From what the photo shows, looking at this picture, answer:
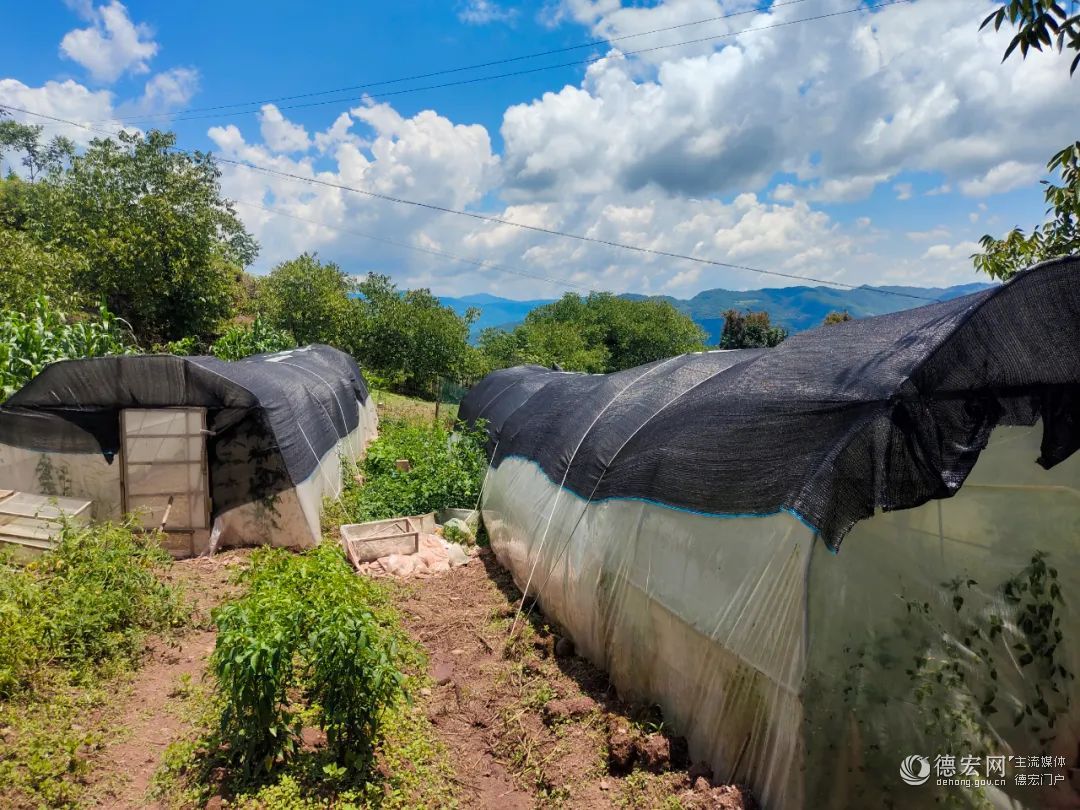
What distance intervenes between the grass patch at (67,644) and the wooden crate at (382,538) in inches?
80.0

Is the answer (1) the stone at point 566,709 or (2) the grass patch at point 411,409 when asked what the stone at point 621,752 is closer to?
(1) the stone at point 566,709

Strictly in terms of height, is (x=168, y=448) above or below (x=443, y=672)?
above

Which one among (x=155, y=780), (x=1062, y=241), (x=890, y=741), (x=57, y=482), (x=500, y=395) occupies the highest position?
(x=1062, y=241)

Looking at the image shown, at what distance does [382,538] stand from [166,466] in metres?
2.84

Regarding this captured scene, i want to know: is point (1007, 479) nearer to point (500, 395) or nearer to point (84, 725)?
point (84, 725)

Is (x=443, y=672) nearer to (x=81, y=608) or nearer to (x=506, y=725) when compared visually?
(x=506, y=725)

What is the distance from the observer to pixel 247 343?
60.1ft

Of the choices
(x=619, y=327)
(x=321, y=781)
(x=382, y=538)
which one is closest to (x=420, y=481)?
(x=382, y=538)

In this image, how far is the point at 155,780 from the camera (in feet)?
11.8

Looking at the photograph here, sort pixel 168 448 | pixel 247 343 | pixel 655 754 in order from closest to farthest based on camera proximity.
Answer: pixel 655 754 → pixel 168 448 → pixel 247 343

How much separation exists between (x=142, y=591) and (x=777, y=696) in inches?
214

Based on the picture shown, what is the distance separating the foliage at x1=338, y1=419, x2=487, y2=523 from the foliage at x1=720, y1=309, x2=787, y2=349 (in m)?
44.5

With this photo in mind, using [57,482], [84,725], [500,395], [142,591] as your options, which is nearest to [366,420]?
[500,395]

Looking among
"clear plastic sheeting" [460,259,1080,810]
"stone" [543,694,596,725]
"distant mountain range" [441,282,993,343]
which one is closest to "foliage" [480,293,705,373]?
"stone" [543,694,596,725]
